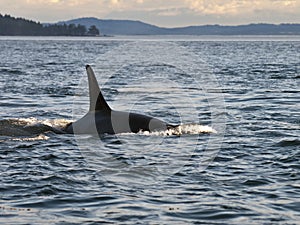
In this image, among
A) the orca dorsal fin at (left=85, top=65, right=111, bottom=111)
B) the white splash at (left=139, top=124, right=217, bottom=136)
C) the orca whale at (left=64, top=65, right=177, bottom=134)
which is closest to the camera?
the orca dorsal fin at (left=85, top=65, right=111, bottom=111)

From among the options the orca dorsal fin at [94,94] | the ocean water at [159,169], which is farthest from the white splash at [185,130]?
the orca dorsal fin at [94,94]

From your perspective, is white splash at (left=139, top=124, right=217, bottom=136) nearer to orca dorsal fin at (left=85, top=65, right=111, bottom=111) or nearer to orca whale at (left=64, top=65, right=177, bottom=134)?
orca whale at (left=64, top=65, right=177, bottom=134)

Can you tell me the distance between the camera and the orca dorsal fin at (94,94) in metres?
13.9

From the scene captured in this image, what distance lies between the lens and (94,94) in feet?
45.8

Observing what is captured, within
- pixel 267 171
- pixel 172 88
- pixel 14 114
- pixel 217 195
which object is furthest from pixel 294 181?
pixel 172 88

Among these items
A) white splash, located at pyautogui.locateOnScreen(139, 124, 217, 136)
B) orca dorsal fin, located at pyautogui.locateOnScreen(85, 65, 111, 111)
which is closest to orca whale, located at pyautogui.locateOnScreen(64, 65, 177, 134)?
orca dorsal fin, located at pyautogui.locateOnScreen(85, 65, 111, 111)

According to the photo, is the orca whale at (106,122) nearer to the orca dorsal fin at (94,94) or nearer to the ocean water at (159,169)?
the orca dorsal fin at (94,94)

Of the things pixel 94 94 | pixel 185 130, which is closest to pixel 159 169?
pixel 94 94

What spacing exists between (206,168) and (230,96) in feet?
44.4

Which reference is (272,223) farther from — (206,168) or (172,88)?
(172,88)

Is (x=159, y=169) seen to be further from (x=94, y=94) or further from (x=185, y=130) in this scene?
(x=185, y=130)

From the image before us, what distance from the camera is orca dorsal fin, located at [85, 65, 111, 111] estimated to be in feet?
45.4

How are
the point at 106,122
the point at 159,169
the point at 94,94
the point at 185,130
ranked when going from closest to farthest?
the point at 159,169, the point at 94,94, the point at 106,122, the point at 185,130

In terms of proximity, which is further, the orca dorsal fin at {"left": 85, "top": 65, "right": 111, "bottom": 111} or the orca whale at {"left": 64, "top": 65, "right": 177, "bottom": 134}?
the orca whale at {"left": 64, "top": 65, "right": 177, "bottom": 134}
